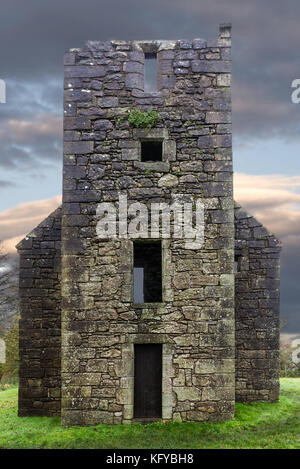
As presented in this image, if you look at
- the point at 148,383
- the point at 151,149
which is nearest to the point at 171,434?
the point at 148,383

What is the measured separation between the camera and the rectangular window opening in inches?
461

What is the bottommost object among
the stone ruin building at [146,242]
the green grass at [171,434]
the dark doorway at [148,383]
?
the green grass at [171,434]

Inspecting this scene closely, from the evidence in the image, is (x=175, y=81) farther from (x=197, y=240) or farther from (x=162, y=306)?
(x=162, y=306)

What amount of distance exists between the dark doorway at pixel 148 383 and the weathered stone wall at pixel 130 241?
0.69 feet

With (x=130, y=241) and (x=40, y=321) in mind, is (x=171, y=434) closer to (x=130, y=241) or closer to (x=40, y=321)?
(x=130, y=241)

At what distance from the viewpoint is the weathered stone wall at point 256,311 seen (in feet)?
41.2

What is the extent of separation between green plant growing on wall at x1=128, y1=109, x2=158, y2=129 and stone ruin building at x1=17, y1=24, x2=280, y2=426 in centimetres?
3

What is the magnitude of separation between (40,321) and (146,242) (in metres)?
3.39

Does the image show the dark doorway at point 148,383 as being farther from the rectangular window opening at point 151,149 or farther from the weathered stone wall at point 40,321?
the rectangular window opening at point 151,149

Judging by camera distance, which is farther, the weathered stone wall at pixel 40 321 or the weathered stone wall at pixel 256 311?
the weathered stone wall at pixel 256 311

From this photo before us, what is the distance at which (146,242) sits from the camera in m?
11.2

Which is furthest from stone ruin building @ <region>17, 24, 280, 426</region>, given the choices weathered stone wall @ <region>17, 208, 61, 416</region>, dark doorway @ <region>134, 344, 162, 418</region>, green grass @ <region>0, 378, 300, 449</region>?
weathered stone wall @ <region>17, 208, 61, 416</region>

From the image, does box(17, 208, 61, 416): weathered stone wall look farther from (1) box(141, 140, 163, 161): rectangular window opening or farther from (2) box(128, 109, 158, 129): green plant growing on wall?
(2) box(128, 109, 158, 129): green plant growing on wall

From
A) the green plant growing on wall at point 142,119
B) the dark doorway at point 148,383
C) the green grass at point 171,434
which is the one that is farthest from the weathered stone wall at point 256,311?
the green plant growing on wall at point 142,119
